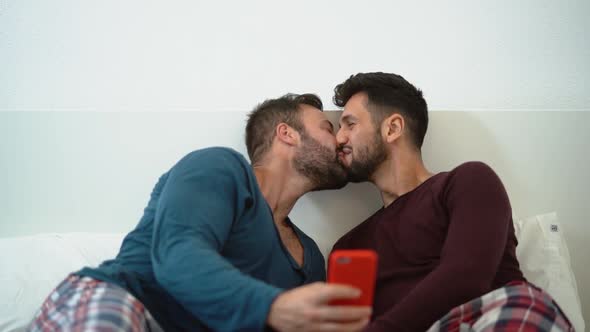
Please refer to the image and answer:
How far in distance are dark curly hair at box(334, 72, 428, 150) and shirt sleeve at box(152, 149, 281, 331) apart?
471 millimetres

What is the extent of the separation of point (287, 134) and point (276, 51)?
1.22 ft

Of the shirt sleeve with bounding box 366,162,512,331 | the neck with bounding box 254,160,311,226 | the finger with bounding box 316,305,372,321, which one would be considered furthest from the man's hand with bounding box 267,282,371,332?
the neck with bounding box 254,160,311,226

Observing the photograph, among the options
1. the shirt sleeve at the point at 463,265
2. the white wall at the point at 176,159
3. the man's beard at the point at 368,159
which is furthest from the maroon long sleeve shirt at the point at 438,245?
the white wall at the point at 176,159

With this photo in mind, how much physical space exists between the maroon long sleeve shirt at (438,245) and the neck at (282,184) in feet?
0.52

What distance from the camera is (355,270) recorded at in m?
0.63

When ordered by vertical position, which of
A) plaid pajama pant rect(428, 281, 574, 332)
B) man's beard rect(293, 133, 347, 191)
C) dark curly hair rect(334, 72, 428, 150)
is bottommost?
plaid pajama pant rect(428, 281, 574, 332)

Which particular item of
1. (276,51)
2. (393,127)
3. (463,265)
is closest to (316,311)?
(463,265)

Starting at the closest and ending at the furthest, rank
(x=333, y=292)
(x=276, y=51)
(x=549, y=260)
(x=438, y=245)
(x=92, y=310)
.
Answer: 1. (x=333, y=292)
2. (x=92, y=310)
3. (x=438, y=245)
4. (x=549, y=260)
5. (x=276, y=51)

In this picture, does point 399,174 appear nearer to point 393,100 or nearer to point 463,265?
point 393,100

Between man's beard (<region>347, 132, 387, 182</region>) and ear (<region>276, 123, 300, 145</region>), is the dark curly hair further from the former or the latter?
ear (<region>276, 123, 300, 145</region>)

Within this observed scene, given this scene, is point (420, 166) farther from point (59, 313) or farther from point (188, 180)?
point (59, 313)

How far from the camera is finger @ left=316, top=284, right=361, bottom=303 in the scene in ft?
2.04

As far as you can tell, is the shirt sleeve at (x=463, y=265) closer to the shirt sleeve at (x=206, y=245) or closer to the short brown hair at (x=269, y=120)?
the shirt sleeve at (x=206, y=245)

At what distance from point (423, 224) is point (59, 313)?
71cm
